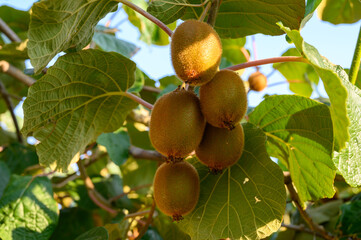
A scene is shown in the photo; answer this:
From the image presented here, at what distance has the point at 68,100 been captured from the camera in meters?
1.20

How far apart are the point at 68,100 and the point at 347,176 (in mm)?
823

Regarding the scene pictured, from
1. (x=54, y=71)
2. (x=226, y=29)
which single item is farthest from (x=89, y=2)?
(x=226, y=29)

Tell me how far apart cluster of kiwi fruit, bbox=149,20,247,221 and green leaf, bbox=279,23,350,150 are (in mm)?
199

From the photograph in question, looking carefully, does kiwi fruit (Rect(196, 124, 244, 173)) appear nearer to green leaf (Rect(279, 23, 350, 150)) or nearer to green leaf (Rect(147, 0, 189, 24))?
green leaf (Rect(279, 23, 350, 150))

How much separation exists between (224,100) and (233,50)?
1.54 metres

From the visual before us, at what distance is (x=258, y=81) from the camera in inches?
94.0

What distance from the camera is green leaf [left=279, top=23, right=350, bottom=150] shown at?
0.75 m

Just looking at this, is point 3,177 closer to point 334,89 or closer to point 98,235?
point 98,235

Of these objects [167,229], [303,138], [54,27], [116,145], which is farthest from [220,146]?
[116,145]

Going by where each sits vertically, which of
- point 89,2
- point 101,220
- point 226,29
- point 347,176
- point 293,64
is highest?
point 89,2

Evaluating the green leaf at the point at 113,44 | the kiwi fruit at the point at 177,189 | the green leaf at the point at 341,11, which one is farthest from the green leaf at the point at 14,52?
the green leaf at the point at 341,11

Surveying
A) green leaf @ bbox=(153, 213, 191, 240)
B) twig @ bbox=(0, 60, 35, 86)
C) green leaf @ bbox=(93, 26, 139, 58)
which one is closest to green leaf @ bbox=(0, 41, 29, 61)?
twig @ bbox=(0, 60, 35, 86)

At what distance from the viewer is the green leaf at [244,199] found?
1076 millimetres

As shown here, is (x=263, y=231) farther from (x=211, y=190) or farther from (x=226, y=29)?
(x=226, y=29)
